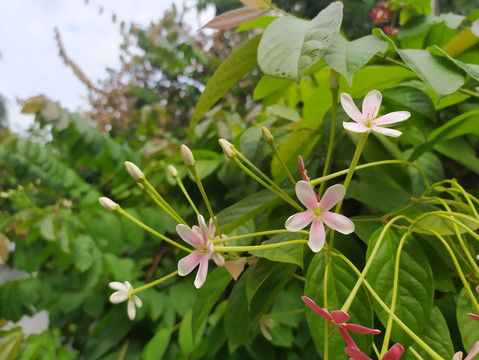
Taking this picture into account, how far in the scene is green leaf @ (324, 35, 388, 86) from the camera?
0.22 m

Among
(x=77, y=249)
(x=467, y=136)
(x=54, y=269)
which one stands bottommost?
(x=54, y=269)

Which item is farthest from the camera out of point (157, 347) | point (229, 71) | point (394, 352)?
point (157, 347)

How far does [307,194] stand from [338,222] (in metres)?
0.02

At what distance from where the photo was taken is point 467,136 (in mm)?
406

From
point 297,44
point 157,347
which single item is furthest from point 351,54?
point 157,347

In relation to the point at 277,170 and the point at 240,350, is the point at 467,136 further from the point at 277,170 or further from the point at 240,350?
the point at 240,350

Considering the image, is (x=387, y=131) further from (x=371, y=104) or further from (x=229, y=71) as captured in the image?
(x=229, y=71)

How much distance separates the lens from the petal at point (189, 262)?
0.65 ft

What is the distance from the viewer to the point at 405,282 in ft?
0.75

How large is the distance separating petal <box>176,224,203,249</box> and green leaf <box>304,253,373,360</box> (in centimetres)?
→ 7

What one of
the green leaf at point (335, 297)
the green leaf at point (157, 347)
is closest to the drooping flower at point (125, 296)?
the green leaf at point (335, 297)

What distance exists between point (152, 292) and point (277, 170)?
1.17ft

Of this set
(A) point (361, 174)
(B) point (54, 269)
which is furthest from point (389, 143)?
(B) point (54, 269)

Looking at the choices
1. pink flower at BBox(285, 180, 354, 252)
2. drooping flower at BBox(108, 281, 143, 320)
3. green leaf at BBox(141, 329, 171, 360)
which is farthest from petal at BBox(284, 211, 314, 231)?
green leaf at BBox(141, 329, 171, 360)
